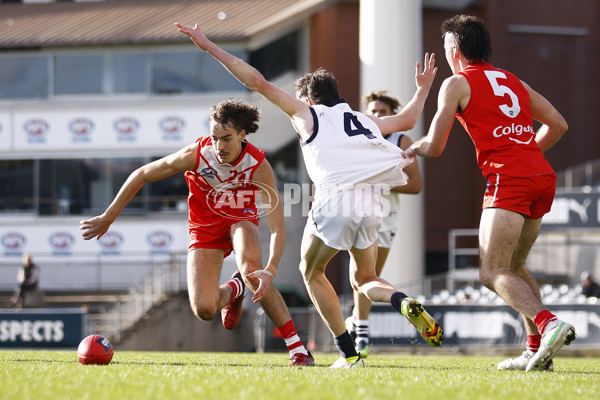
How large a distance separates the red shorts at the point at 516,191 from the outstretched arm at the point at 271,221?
1629mm

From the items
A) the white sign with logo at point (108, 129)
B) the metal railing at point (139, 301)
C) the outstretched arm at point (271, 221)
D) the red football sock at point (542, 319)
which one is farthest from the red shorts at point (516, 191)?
the white sign with logo at point (108, 129)

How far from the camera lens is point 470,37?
6746mm

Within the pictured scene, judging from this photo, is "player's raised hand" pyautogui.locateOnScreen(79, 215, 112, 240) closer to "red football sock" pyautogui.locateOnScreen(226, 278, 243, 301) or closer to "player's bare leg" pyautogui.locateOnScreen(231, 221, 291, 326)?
"player's bare leg" pyautogui.locateOnScreen(231, 221, 291, 326)

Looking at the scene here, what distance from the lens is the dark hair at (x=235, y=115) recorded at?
722 centimetres

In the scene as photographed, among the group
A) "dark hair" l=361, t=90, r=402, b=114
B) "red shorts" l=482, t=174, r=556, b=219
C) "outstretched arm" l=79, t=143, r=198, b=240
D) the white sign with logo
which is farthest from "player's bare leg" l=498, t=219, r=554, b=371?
the white sign with logo

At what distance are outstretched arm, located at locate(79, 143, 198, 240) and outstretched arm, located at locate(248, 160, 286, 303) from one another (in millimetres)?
Result: 585

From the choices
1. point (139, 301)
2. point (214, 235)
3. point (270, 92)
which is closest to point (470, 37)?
point (270, 92)

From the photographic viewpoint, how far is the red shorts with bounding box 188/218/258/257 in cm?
786

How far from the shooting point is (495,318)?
1648 cm

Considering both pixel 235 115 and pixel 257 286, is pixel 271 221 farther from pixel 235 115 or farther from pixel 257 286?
pixel 235 115

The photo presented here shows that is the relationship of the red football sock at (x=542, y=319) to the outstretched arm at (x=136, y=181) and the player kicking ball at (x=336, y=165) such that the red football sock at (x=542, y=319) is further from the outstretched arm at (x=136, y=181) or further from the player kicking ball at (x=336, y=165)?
the outstretched arm at (x=136, y=181)

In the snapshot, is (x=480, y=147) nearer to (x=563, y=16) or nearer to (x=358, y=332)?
(x=358, y=332)

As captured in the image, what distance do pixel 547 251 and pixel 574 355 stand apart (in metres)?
7.16

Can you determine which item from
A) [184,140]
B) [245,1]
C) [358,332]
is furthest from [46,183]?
[358,332]
